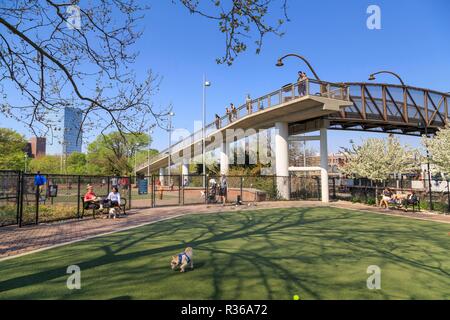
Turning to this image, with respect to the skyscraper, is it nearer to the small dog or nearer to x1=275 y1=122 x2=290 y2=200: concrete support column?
the small dog

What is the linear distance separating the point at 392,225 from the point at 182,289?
33.8ft

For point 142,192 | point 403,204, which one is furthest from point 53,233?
point 142,192

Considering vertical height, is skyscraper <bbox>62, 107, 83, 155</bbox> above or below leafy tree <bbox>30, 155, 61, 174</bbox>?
below

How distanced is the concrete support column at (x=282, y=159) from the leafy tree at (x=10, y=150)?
35105 mm

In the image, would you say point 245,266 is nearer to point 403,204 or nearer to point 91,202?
point 91,202

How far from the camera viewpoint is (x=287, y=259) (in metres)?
6.70

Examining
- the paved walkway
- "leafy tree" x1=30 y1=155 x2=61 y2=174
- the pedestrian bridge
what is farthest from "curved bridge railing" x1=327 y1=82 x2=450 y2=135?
"leafy tree" x1=30 y1=155 x2=61 y2=174

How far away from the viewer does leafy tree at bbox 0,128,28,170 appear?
4037 centimetres

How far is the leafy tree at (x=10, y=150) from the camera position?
4037 cm

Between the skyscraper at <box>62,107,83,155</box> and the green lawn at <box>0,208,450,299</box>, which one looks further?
the skyscraper at <box>62,107,83,155</box>

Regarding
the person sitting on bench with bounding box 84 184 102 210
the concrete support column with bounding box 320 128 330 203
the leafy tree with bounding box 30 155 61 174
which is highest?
the leafy tree with bounding box 30 155 61 174

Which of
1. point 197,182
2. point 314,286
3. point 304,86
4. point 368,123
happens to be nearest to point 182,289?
point 314,286

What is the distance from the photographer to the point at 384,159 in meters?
20.3

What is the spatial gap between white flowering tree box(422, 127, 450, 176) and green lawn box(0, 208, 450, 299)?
28.5 feet
